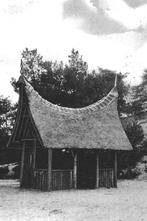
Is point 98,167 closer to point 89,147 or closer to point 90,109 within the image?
point 89,147

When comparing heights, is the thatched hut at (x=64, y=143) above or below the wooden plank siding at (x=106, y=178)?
above

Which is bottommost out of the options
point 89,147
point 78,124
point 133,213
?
point 133,213

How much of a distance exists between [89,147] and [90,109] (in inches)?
159

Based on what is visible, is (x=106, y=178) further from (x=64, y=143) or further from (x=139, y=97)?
(x=139, y=97)

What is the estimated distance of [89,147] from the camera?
2083 centimetres

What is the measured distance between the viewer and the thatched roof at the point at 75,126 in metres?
20.2

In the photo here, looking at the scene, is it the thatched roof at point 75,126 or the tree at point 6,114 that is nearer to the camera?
the thatched roof at point 75,126

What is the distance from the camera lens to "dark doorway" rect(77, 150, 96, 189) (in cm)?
2255

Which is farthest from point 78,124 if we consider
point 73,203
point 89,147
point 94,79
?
point 94,79

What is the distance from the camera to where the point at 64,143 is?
20.0 metres

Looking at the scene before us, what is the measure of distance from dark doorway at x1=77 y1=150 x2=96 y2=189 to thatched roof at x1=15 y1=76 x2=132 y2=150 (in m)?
1.55

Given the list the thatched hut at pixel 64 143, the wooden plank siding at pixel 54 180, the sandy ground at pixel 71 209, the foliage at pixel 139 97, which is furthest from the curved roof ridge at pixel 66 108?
the foliage at pixel 139 97

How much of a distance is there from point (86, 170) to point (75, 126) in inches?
132

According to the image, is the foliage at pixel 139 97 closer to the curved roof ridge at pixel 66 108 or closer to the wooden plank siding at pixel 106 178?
the curved roof ridge at pixel 66 108
